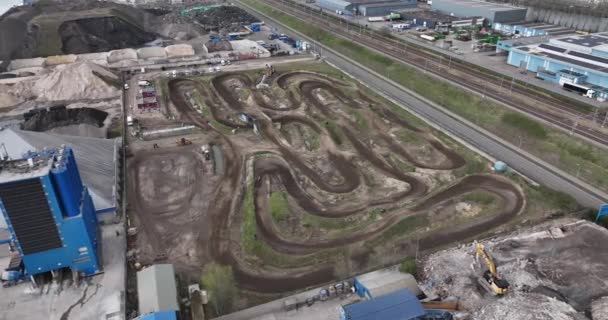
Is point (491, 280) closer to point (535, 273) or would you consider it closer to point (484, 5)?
point (535, 273)

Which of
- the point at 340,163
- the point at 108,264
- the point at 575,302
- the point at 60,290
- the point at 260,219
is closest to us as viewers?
the point at 575,302

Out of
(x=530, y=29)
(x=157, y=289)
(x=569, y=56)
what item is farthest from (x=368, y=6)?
(x=157, y=289)

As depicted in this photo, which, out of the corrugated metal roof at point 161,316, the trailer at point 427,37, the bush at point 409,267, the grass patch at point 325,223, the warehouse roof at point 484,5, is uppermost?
the warehouse roof at point 484,5

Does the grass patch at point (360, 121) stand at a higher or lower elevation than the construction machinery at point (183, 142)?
higher

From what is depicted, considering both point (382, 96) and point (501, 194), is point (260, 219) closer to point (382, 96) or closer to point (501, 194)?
point (501, 194)

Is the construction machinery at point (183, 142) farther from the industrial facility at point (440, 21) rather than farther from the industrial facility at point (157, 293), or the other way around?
the industrial facility at point (440, 21)

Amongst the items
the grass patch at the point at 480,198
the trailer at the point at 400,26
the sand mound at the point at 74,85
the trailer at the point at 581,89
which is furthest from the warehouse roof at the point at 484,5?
A: the sand mound at the point at 74,85

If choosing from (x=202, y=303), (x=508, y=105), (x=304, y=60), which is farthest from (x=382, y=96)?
(x=202, y=303)
